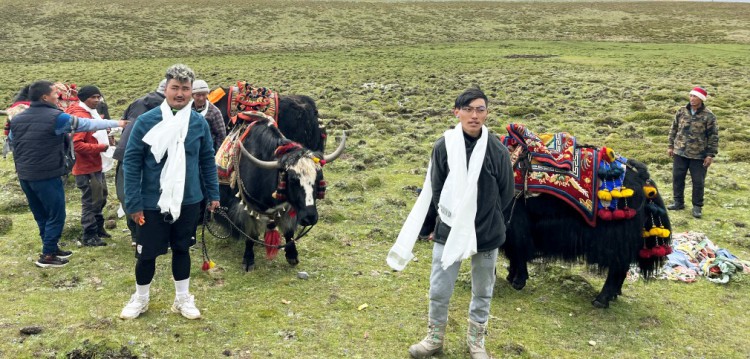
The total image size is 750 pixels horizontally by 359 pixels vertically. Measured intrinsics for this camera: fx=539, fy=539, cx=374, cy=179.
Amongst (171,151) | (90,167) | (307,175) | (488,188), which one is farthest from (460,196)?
(90,167)

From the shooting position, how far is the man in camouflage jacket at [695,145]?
8086mm

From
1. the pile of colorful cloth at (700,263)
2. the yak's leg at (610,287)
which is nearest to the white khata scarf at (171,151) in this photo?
the yak's leg at (610,287)

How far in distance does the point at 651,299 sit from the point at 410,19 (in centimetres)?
5203

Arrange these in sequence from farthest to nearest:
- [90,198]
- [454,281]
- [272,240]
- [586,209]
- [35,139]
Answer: [90,198] → [272,240] → [35,139] → [586,209] → [454,281]

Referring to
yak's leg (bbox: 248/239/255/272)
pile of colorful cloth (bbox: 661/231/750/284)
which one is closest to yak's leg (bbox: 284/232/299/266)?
yak's leg (bbox: 248/239/255/272)

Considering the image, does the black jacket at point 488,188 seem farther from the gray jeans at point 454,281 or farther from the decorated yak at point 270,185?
the decorated yak at point 270,185

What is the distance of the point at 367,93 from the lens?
837 inches

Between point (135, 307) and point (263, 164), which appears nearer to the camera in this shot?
point (135, 307)

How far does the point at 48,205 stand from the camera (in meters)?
5.64

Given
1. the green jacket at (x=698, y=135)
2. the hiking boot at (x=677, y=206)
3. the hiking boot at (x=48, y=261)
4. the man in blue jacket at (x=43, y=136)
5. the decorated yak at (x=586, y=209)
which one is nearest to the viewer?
the decorated yak at (x=586, y=209)

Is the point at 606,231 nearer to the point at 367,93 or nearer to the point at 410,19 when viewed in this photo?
the point at 367,93

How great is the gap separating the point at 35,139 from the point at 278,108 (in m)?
3.76

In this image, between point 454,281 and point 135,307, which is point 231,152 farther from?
point 454,281

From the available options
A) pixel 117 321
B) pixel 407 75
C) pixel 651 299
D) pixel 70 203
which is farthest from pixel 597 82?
pixel 117 321
